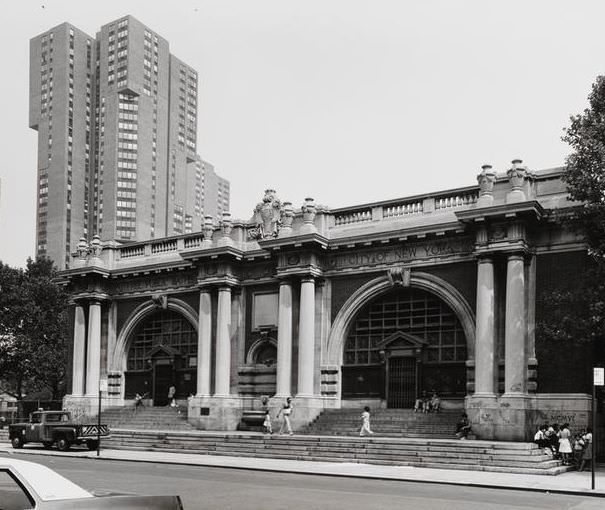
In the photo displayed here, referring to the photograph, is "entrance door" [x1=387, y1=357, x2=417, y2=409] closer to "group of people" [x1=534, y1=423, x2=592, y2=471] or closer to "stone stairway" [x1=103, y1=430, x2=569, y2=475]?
"stone stairway" [x1=103, y1=430, x2=569, y2=475]

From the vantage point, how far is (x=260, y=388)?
37.2 metres

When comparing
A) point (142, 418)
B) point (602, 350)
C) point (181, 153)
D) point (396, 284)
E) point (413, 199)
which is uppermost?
point (181, 153)

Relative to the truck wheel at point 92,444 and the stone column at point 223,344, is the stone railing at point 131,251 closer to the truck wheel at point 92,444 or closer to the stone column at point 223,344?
the stone column at point 223,344

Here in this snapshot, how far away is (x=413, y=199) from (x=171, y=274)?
13.5 metres

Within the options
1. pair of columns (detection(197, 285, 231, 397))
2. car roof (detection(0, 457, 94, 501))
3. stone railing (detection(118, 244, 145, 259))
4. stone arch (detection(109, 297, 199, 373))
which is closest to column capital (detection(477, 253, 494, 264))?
pair of columns (detection(197, 285, 231, 397))

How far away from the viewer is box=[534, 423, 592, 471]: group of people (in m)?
24.7

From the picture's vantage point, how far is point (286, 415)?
32.2 meters

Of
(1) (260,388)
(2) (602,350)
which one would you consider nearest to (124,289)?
(1) (260,388)

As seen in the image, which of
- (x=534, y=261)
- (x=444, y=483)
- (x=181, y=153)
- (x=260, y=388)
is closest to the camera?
(x=444, y=483)

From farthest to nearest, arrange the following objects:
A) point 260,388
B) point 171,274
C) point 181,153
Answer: point 181,153, point 171,274, point 260,388

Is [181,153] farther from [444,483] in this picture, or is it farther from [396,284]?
[444,483]

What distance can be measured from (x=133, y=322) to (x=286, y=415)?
13.2 metres

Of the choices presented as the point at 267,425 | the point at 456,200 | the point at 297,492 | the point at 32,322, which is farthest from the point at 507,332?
the point at 32,322

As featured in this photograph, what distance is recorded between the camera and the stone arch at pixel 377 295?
104 ft
